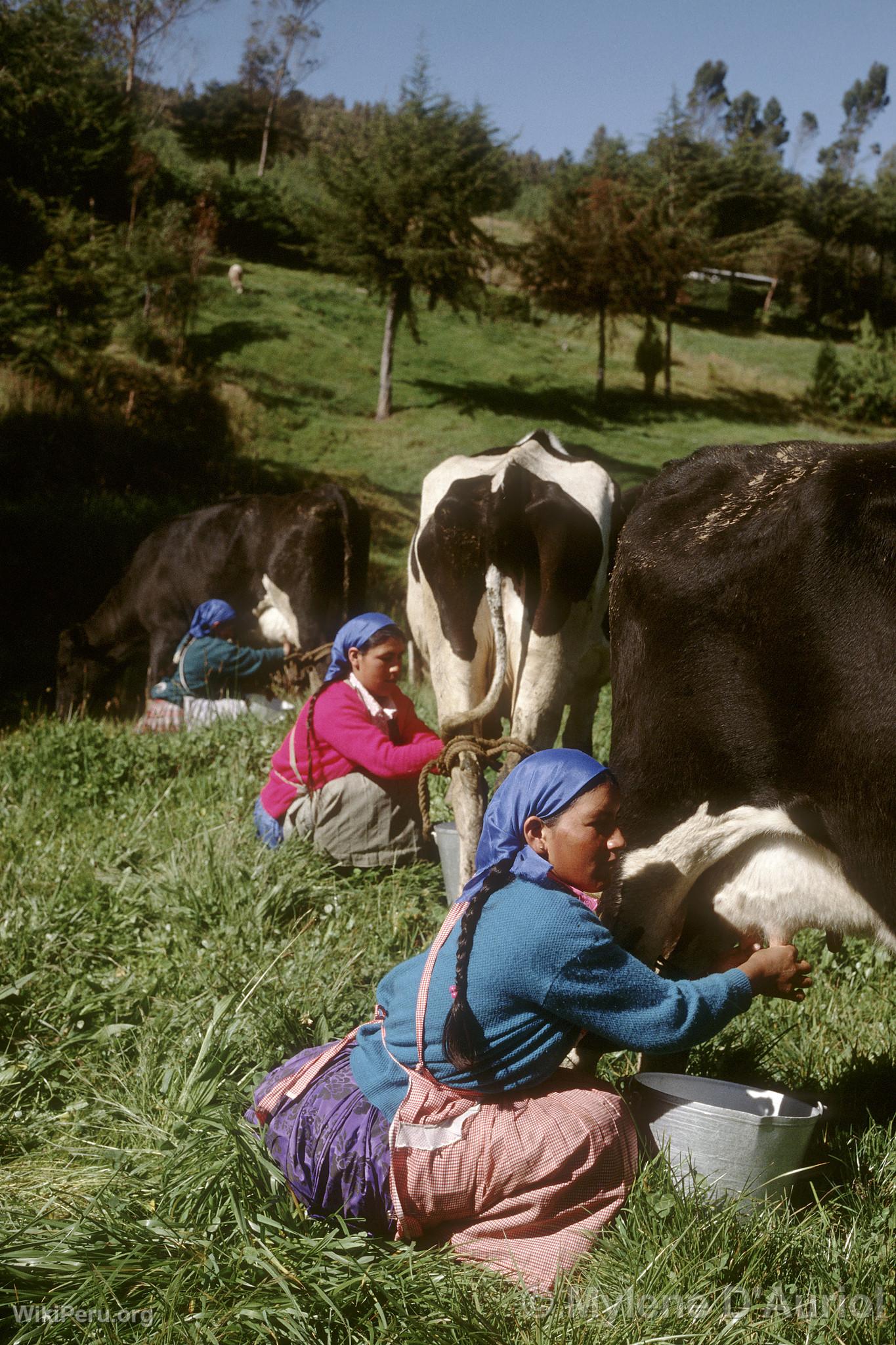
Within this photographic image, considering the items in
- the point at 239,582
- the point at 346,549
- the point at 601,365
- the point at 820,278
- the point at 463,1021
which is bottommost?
the point at 463,1021

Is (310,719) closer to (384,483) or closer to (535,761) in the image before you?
(535,761)

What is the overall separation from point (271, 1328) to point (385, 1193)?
41 cm

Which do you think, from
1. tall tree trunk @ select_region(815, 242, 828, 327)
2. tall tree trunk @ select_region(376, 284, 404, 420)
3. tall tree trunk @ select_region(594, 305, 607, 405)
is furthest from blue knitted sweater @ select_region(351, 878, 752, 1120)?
tall tree trunk @ select_region(815, 242, 828, 327)

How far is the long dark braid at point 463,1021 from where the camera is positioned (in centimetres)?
241

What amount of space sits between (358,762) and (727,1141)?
2.61 meters

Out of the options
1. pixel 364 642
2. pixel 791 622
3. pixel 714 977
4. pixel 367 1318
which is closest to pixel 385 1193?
pixel 367 1318

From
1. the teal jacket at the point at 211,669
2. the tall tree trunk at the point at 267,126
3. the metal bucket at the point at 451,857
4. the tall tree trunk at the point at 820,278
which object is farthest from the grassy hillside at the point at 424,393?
the tall tree trunk at the point at 267,126

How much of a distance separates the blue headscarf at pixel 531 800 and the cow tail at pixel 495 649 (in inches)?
88.8

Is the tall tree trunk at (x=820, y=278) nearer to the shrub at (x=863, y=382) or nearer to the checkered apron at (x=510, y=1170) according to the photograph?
the shrub at (x=863, y=382)

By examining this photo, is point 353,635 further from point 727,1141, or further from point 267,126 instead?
point 267,126

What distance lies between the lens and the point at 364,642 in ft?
15.1

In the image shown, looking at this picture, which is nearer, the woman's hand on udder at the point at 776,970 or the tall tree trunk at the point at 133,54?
the woman's hand on udder at the point at 776,970

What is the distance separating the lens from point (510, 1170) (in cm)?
238

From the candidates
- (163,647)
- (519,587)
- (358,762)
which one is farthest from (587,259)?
(358,762)
